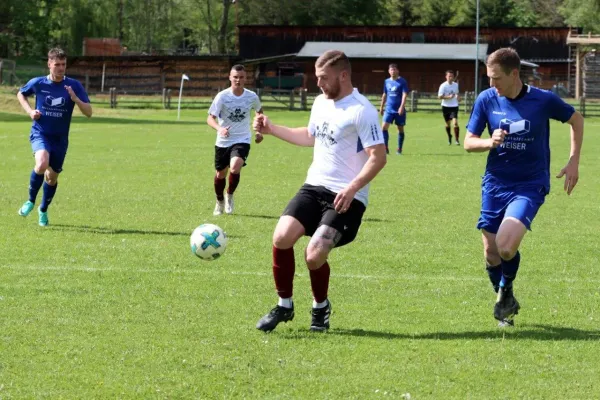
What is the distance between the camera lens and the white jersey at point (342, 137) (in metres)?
7.63

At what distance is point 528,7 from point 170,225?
347 feet

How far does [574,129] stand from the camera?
8156 millimetres

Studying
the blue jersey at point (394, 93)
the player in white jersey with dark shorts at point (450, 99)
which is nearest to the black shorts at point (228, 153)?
the blue jersey at point (394, 93)

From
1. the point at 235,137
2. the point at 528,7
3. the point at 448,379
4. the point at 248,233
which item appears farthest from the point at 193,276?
the point at 528,7

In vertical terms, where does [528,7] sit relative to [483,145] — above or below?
above

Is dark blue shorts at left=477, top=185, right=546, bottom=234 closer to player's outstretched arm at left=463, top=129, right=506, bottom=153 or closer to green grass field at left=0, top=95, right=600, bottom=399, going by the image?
player's outstretched arm at left=463, top=129, right=506, bottom=153

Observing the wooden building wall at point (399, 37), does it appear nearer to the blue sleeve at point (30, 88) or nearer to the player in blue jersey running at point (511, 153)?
the blue sleeve at point (30, 88)

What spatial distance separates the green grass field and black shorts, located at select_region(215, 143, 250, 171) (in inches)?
28.1

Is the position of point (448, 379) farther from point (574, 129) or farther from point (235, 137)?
point (235, 137)

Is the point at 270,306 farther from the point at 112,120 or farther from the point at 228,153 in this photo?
the point at 112,120

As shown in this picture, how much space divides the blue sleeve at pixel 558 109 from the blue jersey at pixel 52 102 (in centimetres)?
718

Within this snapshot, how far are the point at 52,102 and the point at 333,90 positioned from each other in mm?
6839

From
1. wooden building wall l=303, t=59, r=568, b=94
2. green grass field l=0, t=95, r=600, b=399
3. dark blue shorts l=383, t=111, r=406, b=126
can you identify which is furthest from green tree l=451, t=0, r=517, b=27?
green grass field l=0, t=95, r=600, b=399

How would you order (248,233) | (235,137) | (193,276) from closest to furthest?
1. (193,276)
2. (248,233)
3. (235,137)
